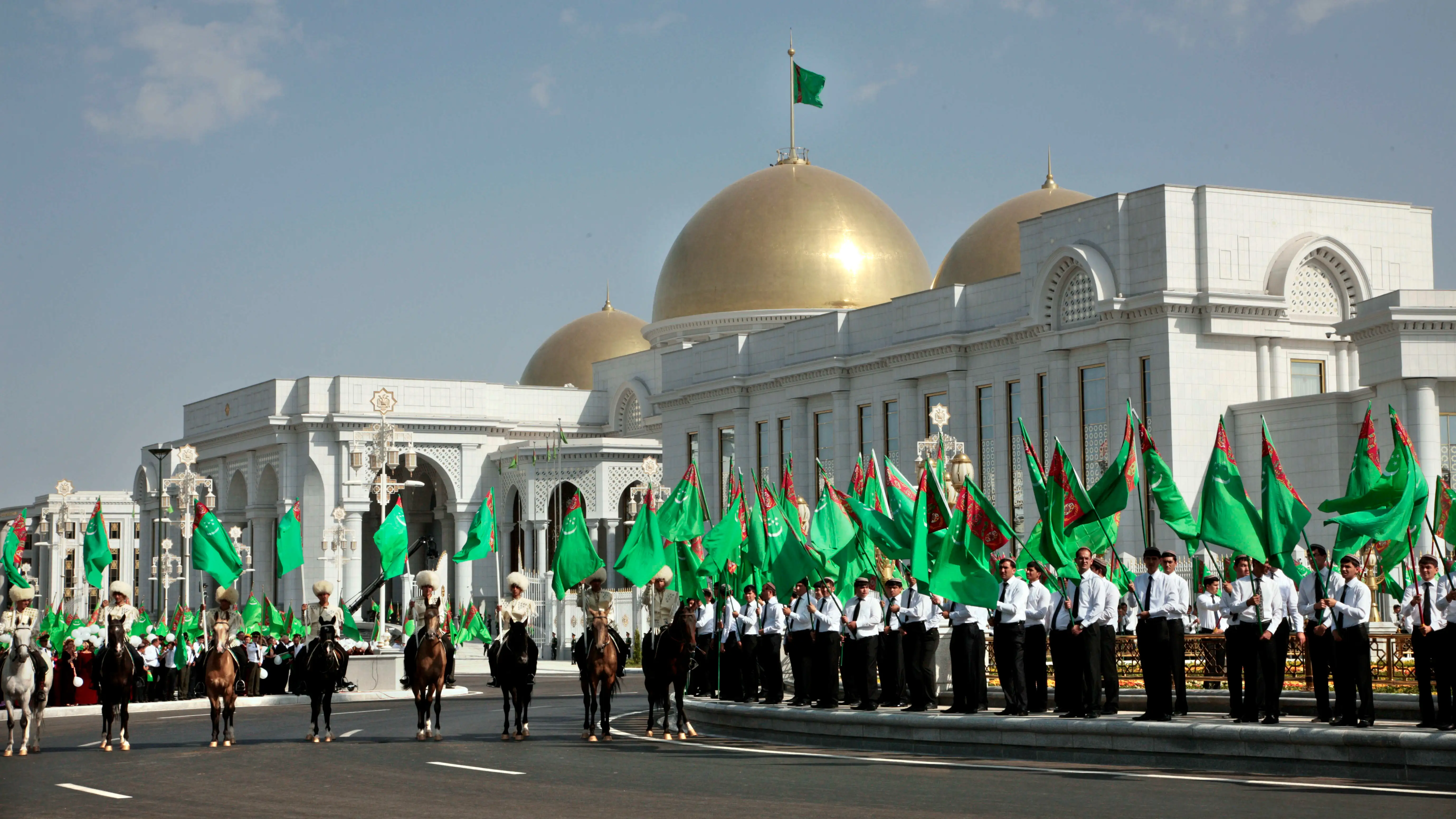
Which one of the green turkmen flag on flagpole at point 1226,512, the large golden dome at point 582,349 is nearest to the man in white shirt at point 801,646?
the green turkmen flag on flagpole at point 1226,512

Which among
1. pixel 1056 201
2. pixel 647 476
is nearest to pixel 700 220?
A: pixel 1056 201

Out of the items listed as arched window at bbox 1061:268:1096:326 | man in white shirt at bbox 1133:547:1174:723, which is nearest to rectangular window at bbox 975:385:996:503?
arched window at bbox 1061:268:1096:326

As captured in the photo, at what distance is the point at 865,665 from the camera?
1988 centimetres

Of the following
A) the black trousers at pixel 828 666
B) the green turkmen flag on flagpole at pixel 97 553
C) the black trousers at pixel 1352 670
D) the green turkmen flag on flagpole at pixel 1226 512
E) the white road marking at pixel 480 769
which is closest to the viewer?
the black trousers at pixel 1352 670

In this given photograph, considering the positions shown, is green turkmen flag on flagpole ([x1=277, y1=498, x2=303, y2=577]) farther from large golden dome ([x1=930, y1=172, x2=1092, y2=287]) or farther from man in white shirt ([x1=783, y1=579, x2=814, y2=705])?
large golden dome ([x1=930, y1=172, x2=1092, y2=287])

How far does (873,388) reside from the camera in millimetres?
50812

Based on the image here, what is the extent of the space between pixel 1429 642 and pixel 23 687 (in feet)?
44.7

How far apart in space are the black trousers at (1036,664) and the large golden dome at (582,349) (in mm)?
63119

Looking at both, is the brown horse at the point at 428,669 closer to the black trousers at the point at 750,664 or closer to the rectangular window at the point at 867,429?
the black trousers at the point at 750,664

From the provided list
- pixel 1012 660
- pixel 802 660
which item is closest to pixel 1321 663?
pixel 1012 660

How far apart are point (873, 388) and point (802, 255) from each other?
50.1 ft

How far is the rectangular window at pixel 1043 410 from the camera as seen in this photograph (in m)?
43.6

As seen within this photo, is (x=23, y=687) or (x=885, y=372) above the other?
(x=885, y=372)

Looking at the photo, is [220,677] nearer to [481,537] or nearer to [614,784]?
[614,784]
